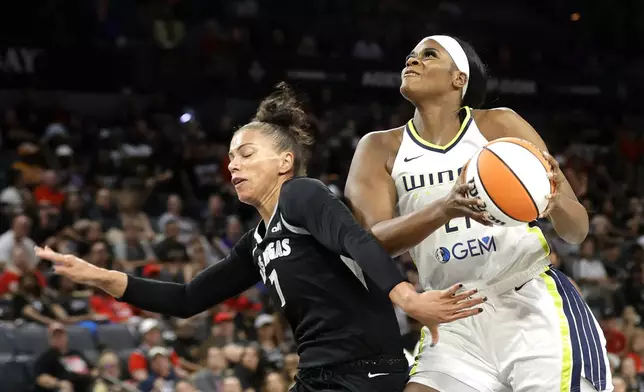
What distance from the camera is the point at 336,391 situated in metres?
3.35

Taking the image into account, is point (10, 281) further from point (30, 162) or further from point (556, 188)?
point (556, 188)

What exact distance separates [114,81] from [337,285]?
10828mm

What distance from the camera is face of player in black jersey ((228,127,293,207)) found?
356 cm

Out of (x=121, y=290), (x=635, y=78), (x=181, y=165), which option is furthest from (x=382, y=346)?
(x=635, y=78)

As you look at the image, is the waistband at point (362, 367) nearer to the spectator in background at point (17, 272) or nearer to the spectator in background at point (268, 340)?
the spectator in background at point (268, 340)

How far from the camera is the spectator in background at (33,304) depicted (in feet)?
28.0

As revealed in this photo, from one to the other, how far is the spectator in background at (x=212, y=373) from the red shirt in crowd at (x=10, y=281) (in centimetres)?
171

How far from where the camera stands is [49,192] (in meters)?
10.5

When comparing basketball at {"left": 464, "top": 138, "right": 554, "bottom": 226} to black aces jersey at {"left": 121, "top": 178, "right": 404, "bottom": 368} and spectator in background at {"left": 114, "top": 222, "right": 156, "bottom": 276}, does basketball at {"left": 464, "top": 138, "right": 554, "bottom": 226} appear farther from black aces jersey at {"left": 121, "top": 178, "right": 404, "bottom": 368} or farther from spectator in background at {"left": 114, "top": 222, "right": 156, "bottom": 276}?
spectator in background at {"left": 114, "top": 222, "right": 156, "bottom": 276}

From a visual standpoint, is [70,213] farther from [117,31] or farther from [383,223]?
[383,223]

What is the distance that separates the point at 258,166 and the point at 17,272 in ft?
19.5

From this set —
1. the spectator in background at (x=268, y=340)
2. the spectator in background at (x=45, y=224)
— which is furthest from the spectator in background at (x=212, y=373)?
the spectator in background at (x=45, y=224)

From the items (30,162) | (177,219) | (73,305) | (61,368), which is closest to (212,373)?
(61,368)

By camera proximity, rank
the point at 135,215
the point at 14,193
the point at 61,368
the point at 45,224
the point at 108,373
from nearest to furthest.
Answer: the point at 61,368 < the point at 108,373 < the point at 45,224 < the point at 14,193 < the point at 135,215
